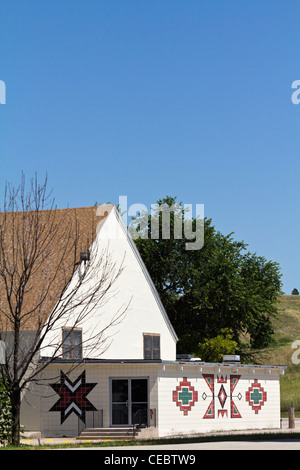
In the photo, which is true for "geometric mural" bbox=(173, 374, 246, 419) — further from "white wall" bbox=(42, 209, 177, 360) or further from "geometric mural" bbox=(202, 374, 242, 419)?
"white wall" bbox=(42, 209, 177, 360)

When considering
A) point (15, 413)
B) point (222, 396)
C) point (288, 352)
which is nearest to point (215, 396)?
point (222, 396)

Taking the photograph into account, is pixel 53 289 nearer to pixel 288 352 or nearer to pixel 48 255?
pixel 48 255

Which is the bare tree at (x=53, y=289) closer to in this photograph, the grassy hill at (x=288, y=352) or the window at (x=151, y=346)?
the window at (x=151, y=346)

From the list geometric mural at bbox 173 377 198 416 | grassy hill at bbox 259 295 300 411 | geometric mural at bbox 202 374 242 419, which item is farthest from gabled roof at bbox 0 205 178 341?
grassy hill at bbox 259 295 300 411

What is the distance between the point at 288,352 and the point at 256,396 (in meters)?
66.4

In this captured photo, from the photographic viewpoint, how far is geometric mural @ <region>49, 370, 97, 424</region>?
1411 inches

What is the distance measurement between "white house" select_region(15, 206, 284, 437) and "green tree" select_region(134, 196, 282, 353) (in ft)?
53.2

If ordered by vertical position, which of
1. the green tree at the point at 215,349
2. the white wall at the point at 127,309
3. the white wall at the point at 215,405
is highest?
the white wall at the point at 127,309

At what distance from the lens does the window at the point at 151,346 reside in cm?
4362

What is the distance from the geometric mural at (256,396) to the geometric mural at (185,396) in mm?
4956

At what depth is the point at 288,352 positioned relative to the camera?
107m

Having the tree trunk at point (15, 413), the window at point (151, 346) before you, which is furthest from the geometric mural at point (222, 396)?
the tree trunk at point (15, 413)

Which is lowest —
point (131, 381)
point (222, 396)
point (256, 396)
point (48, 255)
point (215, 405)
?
point (215, 405)
